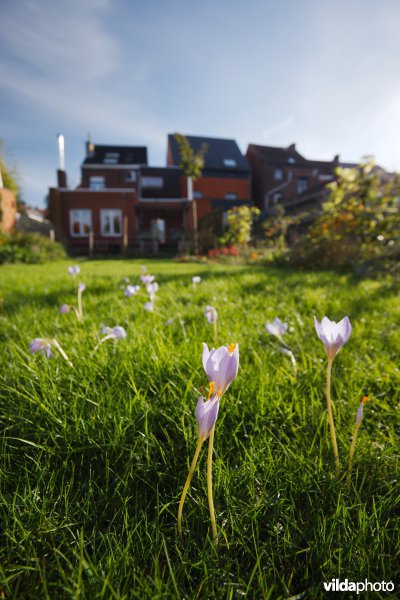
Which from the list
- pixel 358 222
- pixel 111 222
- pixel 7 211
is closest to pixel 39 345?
pixel 358 222

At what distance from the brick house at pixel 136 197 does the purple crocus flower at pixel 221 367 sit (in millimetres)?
17093

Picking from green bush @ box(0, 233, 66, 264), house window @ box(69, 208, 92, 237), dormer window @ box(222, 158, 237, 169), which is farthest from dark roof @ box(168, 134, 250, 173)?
green bush @ box(0, 233, 66, 264)

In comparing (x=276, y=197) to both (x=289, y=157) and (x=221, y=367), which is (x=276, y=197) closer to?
(x=289, y=157)

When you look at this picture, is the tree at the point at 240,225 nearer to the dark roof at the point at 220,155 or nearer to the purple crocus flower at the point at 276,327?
the purple crocus flower at the point at 276,327

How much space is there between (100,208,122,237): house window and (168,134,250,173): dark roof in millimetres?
11205

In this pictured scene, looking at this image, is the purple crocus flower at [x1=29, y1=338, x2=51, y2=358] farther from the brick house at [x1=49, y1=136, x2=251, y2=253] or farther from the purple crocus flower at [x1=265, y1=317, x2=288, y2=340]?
the brick house at [x1=49, y1=136, x2=251, y2=253]

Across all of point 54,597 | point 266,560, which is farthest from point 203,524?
point 54,597

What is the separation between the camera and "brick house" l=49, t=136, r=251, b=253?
23.1 meters

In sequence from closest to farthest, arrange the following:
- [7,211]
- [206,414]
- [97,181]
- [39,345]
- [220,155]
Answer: [206,414], [39,345], [7,211], [97,181], [220,155]

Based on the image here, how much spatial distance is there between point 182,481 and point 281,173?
36.9 metres

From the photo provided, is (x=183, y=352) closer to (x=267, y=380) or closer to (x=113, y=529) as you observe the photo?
(x=267, y=380)

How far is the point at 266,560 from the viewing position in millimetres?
778

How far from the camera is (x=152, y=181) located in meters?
29.2

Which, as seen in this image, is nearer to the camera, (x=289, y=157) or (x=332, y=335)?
(x=332, y=335)
